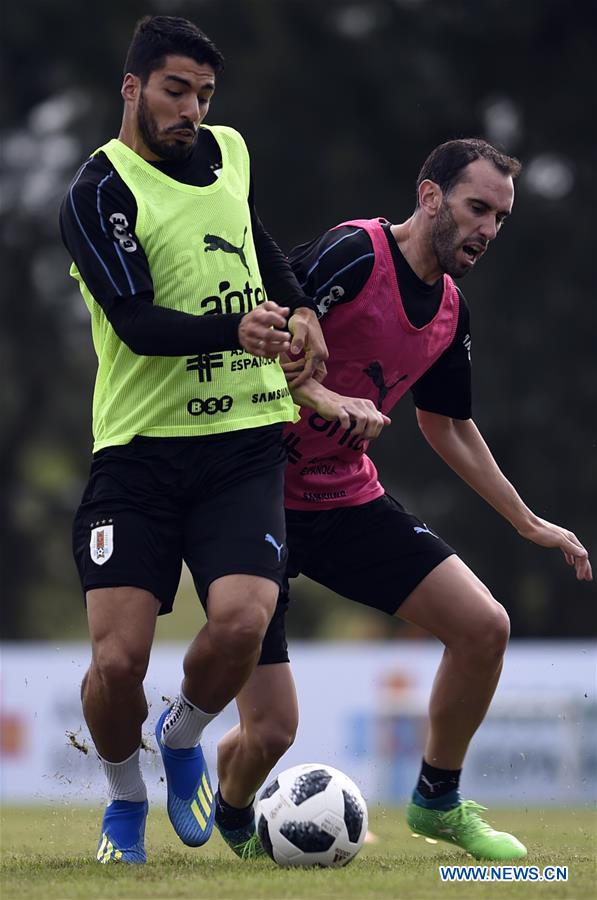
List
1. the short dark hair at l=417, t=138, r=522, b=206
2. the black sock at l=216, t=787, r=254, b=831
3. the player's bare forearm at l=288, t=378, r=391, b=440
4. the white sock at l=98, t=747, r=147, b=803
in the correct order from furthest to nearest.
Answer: the black sock at l=216, t=787, r=254, b=831, the short dark hair at l=417, t=138, r=522, b=206, the white sock at l=98, t=747, r=147, b=803, the player's bare forearm at l=288, t=378, r=391, b=440

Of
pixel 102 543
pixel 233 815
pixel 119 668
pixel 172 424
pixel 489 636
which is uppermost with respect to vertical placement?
pixel 172 424

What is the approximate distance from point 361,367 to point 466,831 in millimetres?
1882

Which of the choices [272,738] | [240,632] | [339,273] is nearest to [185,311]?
[339,273]

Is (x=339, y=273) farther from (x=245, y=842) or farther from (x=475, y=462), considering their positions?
(x=245, y=842)

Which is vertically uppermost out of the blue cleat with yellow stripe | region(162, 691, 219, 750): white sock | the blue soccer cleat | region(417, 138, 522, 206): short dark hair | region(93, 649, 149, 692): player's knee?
region(417, 138, 522, 206): short dark hair

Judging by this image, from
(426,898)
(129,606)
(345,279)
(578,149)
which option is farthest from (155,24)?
(578,149)

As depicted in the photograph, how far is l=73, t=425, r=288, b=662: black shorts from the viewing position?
582 cm

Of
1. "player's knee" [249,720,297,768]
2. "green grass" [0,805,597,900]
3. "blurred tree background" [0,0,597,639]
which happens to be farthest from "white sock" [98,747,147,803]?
"blurred tree background" [0,0,597,639]

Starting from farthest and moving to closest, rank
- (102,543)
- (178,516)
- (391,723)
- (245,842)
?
(391,723) < (245,842) < (178,516) < (102,543)

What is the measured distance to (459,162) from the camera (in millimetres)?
6652

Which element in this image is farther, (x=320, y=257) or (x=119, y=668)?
(x=320, y=257)

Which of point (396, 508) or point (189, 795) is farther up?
point (396, 508)

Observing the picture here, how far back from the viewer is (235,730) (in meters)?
6.96

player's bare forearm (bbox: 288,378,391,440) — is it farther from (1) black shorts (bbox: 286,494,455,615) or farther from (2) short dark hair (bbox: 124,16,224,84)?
(2) short dark hair (bbox: 124,16,224,84)
